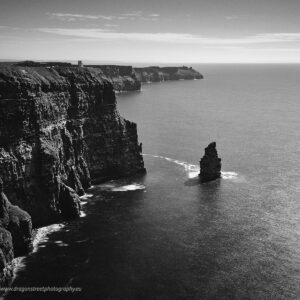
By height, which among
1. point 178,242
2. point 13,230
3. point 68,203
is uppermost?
point 13,230

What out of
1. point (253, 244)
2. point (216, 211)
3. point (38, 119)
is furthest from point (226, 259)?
point (38, 119)

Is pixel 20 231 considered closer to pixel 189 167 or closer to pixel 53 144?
pixel 53 144

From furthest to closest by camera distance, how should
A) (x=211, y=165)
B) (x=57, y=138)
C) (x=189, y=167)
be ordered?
(x=189, y=167), (x=211, y=165), (x=57, y=138)

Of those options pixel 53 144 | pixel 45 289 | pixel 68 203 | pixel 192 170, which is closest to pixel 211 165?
pixel 192 170

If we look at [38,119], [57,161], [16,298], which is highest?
[38,119]

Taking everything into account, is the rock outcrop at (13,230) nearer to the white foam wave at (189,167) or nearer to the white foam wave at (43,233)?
the white foam wave at (43,233)

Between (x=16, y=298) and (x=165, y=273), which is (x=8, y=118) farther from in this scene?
(x=165, y=273)

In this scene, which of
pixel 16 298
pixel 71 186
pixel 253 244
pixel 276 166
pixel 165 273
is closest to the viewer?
pixel 16 298

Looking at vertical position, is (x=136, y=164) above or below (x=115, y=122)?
below
